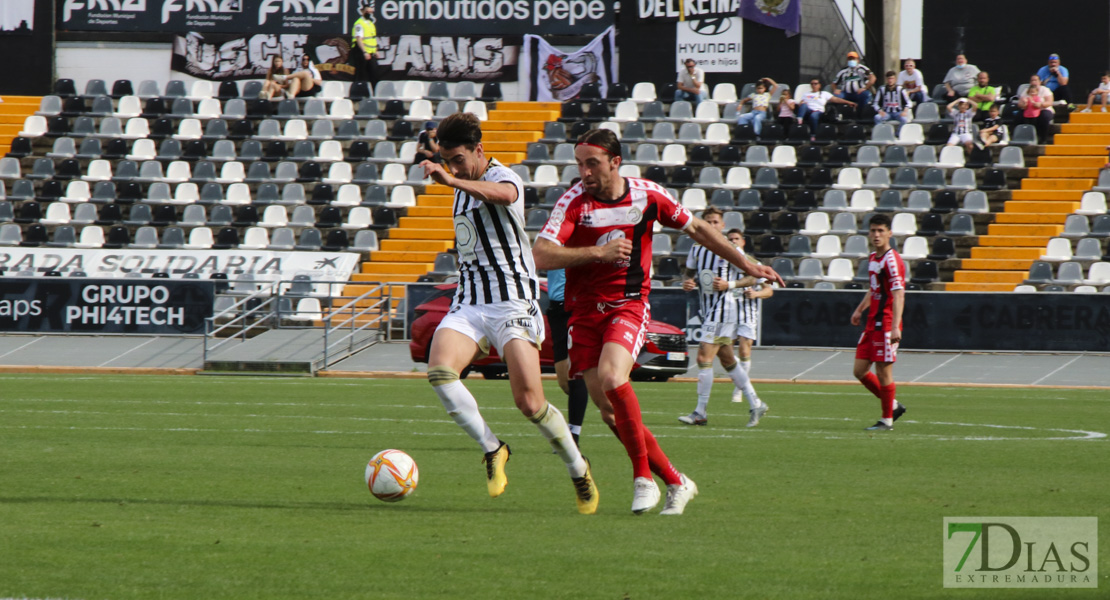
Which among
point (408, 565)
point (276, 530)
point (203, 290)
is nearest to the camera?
point (408, 565)

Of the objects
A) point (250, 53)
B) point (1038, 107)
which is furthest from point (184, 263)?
point (1038, 107)

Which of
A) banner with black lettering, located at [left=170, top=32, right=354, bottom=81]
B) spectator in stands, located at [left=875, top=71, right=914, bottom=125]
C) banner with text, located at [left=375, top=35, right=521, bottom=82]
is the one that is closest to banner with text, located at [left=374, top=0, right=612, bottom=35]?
banner with text, located at [left=375, top=35, right=521, bottom=82]

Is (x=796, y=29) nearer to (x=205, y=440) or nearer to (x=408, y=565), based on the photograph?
(x=205, y=440)

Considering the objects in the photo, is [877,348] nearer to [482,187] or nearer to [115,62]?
[482,187]

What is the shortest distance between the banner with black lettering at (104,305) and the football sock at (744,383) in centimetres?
1305

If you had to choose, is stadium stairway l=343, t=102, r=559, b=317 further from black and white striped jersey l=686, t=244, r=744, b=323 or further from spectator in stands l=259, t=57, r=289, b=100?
black and white striped jersey l=686, t=244, r=744, b=323

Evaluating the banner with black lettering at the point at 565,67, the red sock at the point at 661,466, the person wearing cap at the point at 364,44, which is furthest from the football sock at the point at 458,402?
the person wearing cap at the point at 364,44

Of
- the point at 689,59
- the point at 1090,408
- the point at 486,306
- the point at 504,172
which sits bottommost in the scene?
the point at 1090,408

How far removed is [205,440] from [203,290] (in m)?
13.6

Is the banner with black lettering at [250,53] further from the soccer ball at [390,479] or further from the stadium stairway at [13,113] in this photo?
the soccer ball at [390,479]

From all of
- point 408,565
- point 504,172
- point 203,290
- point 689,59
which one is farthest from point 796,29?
point 408,565

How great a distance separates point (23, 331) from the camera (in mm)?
24859

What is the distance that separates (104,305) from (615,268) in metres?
19.2

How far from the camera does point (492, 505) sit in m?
7.86
